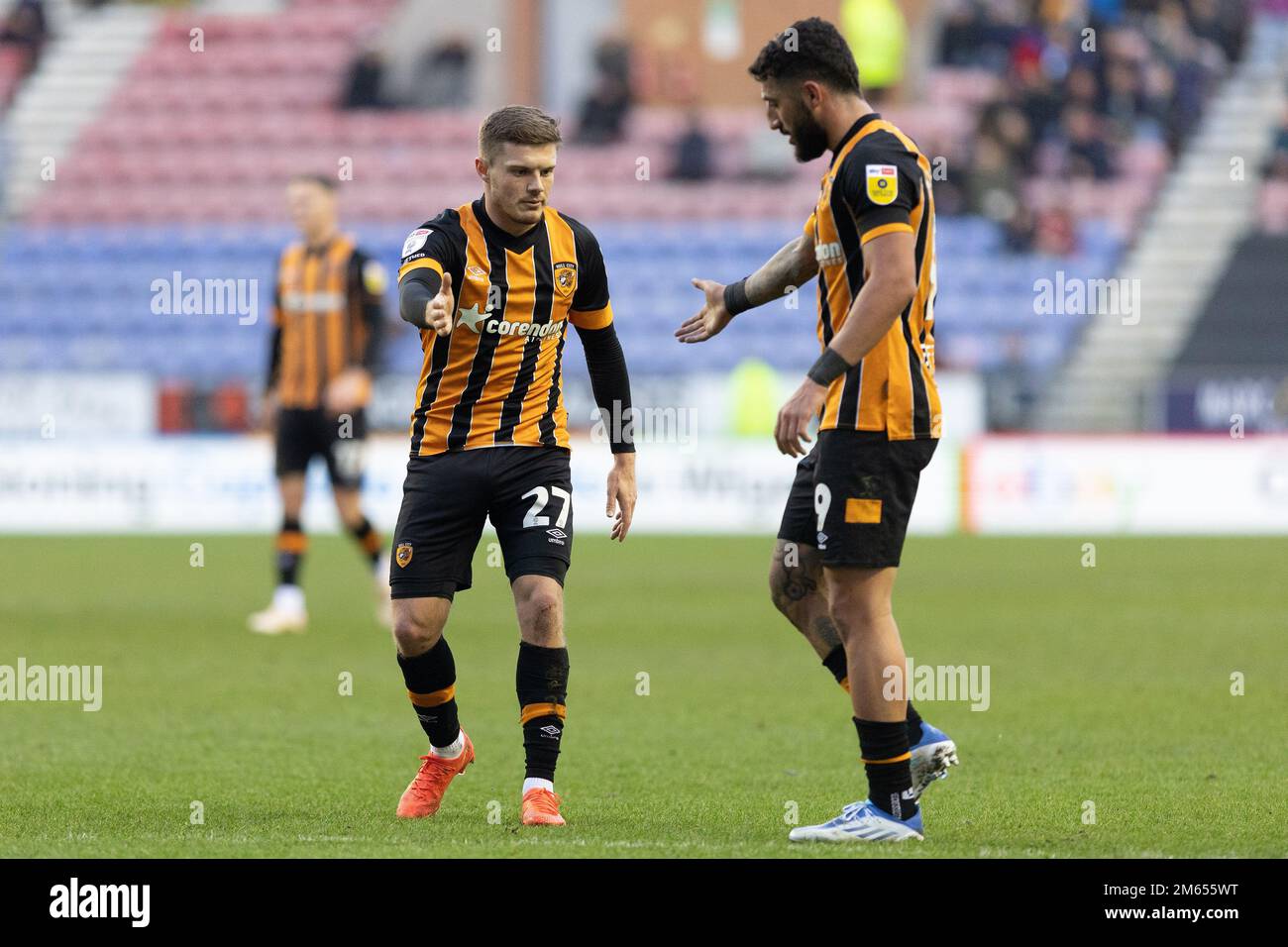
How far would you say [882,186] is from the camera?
16.6ft

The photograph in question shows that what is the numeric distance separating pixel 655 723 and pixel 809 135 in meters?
3.35

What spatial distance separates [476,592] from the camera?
1438 cm

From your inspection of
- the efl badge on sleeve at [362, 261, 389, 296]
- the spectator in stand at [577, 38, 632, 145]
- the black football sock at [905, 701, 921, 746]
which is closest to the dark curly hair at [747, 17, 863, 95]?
the black football sock at [905, 701, 921, 746]

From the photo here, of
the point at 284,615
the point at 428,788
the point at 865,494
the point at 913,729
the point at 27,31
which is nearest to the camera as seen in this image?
the point at 865,494

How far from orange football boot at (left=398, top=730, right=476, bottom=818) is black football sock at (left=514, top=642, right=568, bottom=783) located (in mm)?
301

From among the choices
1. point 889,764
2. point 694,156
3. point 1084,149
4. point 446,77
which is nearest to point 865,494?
point 889,764

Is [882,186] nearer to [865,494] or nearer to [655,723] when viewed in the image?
[865,494]

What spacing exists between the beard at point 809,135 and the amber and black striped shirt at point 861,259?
55 millimetres

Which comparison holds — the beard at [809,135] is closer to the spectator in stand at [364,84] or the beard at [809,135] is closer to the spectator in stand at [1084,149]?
the spectator in stand at [1084,149]

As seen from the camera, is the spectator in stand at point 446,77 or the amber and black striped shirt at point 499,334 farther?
the spectator in stand at point 446,77

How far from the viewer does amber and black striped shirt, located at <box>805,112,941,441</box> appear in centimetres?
509

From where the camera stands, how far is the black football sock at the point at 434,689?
231 inches

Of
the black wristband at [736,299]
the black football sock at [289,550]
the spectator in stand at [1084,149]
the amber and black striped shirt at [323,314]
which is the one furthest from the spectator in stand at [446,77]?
the black wristband at [736,299]

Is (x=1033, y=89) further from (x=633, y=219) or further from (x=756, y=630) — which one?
(x=756, y=630)
